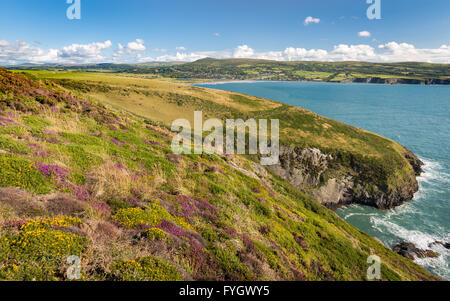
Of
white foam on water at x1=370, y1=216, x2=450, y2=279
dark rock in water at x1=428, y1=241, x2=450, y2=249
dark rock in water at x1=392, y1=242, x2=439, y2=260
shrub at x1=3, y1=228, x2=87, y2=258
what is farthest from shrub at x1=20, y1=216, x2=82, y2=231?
dark rock in water at x1=428, y1=241, x2=450, y2=249

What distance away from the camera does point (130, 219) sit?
28.6 ft

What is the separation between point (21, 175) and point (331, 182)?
5268cm

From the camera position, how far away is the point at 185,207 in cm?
1155

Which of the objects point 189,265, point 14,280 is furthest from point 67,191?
point 189,265

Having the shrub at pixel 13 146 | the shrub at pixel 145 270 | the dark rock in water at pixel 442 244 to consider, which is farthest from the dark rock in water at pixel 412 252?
the shrub at pixel 13 146

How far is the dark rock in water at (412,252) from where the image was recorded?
3073 cm

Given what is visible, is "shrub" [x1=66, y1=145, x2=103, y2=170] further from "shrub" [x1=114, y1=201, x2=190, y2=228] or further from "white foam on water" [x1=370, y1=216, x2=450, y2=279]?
"white foam on water" [x1=370, y1=216, x2=450, y2=279]

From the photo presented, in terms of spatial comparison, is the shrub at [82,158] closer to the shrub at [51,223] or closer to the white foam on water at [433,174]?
the shrub at [51,223]

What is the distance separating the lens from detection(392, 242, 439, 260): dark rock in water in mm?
30734

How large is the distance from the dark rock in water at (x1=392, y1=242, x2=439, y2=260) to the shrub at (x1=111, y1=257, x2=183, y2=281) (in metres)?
39.5

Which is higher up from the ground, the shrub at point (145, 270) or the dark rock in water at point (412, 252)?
the shrub at point (145, 270)

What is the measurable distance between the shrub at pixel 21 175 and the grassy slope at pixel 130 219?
33mm
